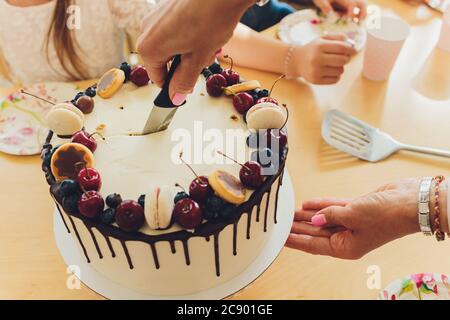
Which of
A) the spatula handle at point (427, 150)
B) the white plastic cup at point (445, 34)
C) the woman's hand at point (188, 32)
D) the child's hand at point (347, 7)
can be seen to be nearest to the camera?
the woman's hand at point (188, 32)

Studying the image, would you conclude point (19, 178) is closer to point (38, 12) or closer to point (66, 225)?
point (66, 225)

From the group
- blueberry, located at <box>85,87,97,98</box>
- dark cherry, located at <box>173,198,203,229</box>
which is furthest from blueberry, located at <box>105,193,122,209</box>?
blueberry, located at <box>85,87,97,98</box>

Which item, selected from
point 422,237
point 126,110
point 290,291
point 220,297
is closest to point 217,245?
point 220,297

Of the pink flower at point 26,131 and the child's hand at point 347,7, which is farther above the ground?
the child's hand at point 347,7

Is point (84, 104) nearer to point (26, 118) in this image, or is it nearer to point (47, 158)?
point (47, 158)

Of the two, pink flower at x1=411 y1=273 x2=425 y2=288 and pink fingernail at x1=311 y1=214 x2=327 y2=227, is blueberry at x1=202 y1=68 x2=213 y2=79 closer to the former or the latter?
pink fingernail at x1=311 y1=214 x2=327 y2=227

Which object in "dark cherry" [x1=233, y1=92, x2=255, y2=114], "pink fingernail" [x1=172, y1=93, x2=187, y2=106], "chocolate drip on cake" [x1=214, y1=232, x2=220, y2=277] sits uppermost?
"pink fingernail" [x1=172, y1=93, x2=187, y2=106]

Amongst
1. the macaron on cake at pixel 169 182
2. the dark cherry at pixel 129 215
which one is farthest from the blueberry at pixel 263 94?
the dark cherry at pixel 129 215

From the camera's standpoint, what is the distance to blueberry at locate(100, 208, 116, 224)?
0.82 metres

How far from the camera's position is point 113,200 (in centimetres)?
84

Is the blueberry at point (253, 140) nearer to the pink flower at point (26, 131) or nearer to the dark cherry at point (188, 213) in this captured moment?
the dark cherry at point (188, 213)

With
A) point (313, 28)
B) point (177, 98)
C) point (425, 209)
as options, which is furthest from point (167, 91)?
point (313, 28)

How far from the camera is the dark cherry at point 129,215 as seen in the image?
Result: 81 cm

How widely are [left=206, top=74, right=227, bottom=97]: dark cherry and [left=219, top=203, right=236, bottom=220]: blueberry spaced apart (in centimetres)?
31
